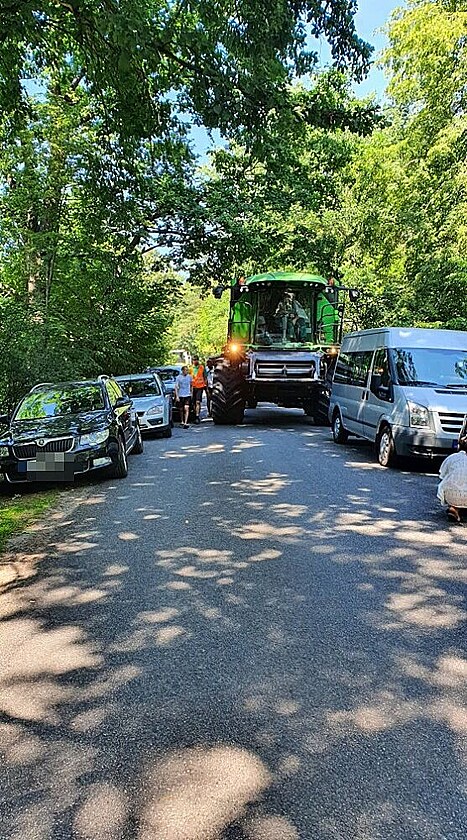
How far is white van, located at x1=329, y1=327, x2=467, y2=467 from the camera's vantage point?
10.8 m

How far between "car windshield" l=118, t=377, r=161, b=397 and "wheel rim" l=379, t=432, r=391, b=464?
6.90 metres

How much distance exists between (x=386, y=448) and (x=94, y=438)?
4.70 metres

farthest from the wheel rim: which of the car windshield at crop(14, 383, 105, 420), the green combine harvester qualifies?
the green combine harvester

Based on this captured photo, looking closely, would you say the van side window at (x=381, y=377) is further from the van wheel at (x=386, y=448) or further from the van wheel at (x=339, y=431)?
the van wheel at (x=339, y=431)

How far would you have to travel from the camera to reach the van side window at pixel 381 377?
465 inches

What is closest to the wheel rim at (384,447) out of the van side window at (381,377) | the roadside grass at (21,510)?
the van side window at (381,377)

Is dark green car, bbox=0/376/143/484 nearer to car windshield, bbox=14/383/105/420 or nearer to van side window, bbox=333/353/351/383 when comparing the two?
Answer: car windshield, bbox=14/383/105/420

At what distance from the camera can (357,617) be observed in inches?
191

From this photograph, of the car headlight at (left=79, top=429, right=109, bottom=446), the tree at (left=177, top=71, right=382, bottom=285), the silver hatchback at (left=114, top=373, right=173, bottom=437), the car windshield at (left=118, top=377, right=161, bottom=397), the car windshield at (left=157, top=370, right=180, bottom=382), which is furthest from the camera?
the car windshield at (left=157, top=370, right=180, bottom=382)

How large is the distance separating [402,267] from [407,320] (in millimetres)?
3270

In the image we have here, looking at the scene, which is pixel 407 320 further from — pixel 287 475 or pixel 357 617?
pixel 357 617

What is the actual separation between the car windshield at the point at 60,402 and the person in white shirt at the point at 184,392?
22.2ft

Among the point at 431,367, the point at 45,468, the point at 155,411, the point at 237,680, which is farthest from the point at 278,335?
the point at 237,680

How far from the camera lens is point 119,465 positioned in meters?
10.8
